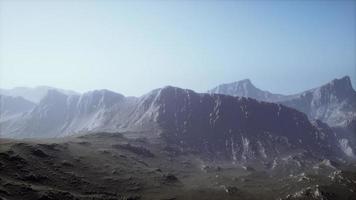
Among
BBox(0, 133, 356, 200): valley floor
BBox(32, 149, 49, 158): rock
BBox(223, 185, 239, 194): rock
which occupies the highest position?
BBox(32, 149, 49, 158): rock

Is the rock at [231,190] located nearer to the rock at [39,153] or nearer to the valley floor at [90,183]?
the valley floor at [90,183]

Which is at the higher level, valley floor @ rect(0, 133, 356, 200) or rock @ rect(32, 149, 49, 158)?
rock @ rect(32, 149, 49, 158)

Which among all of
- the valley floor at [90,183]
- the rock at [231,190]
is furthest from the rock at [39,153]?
the rock at [231,190]

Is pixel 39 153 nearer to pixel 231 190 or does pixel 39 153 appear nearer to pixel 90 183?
pixel 90 183

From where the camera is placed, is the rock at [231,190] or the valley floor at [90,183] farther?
the rock at [231,190]

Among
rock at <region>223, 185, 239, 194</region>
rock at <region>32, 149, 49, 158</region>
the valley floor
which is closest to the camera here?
the valley floor

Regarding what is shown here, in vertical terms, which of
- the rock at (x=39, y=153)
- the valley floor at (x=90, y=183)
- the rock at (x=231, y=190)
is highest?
the rock at (x=39, y=153)

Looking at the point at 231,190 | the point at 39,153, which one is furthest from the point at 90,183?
the point at 231,190

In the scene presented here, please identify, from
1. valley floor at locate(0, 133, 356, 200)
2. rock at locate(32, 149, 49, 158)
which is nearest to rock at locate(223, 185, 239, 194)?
valley floor at locate(0, 133, 356, 200)

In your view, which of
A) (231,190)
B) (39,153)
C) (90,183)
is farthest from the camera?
(231,190)

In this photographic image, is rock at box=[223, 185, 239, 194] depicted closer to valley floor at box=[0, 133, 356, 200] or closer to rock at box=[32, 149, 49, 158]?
valley floor at box=[0, 133, 356, 200]

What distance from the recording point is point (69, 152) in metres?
196

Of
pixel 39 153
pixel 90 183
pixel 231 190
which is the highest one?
pixel 39 153

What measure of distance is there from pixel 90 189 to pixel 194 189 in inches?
2299
